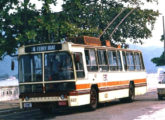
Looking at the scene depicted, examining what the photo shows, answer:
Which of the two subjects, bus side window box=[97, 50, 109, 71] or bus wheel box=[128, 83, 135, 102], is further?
bus wheel box=[128, 83, 135, 102]

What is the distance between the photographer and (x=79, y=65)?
683 inches

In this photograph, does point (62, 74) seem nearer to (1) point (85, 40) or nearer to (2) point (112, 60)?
(1) point (85, 40)

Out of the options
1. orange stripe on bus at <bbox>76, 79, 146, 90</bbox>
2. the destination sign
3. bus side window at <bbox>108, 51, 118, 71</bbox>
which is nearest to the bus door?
orange stripe on bus at <bbox>76, 79, 146, 90</bbox>

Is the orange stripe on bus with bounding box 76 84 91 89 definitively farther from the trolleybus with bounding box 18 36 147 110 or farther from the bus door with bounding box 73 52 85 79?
the bus door with bounding box 73 52 85 79

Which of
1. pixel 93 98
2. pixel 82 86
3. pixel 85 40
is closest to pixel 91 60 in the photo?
pixel 85 40

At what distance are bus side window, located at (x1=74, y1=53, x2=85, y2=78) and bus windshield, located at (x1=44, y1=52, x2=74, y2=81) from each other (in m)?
0.27

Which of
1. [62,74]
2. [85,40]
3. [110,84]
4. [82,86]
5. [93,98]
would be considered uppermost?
[85,40]

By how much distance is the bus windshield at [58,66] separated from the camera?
1652cm

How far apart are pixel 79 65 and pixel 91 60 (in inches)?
53.0

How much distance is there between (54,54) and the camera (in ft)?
55.0

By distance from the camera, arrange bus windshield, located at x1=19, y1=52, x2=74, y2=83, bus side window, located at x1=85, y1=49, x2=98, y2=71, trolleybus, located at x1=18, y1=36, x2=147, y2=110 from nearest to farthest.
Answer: trolleybus, located at x1=18, y1=36, x2=147, y2=110, bus windshield, located at x1=19, y1=52, x2=74, y2=83, bus side window, located at x1=85, y1=49, x2=98, y2=71

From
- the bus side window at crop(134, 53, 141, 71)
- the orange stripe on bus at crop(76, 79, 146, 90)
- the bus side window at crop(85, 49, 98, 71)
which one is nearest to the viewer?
the orange stripe on bus at crop(76, 79, 146, 90)

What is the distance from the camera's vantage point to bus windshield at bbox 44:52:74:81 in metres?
16.5

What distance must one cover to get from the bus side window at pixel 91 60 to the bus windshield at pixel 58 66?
164 centimetres
